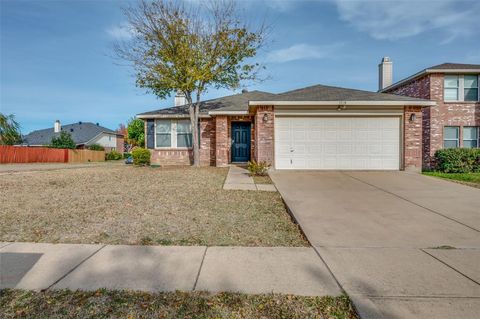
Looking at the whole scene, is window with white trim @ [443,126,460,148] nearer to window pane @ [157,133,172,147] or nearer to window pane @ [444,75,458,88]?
window pane @ [444,75,458,88]

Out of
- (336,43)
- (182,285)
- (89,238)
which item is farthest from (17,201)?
(336,43)

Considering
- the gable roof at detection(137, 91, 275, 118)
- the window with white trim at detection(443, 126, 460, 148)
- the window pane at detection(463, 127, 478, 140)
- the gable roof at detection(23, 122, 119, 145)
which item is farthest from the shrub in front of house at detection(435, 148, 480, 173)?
the gable roof at detection(23, 122, 119, 145)

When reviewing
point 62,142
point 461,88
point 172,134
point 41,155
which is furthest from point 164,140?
point 62,142

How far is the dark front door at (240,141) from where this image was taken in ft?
49.1

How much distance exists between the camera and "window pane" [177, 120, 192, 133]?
1582 cm

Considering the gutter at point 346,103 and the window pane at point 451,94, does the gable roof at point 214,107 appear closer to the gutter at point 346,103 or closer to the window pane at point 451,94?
the gutter at point 346,103

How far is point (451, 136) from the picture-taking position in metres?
15.3

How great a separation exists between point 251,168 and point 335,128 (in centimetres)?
411

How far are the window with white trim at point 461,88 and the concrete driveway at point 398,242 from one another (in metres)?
9.70

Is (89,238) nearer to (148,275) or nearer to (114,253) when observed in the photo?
(114,253)

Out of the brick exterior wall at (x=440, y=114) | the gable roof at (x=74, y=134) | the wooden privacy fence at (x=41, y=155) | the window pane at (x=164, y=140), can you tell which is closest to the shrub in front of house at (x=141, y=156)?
the window pane at (x=164, y=140)

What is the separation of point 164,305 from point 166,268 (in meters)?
0.72

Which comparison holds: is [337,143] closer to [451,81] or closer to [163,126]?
[451,81]

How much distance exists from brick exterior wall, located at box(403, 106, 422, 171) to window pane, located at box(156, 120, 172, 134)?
12.0m
